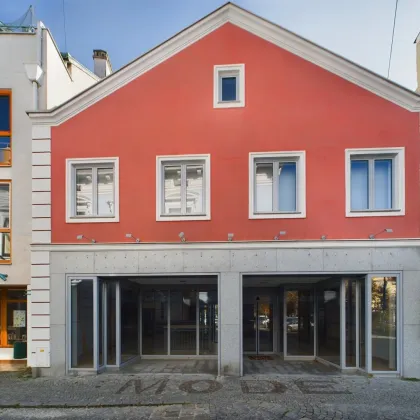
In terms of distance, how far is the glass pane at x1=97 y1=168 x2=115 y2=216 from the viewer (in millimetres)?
10164

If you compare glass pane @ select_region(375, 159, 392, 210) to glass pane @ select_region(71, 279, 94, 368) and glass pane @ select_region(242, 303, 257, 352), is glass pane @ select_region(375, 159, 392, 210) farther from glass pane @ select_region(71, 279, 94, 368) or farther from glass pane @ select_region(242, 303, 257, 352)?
glass pane @ select_region(71, 279, 94, 368)

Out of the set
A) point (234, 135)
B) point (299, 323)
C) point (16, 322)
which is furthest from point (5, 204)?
point (299, 323)

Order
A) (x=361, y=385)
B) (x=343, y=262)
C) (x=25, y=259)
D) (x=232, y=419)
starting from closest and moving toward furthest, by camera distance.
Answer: (x=232, y=419) → (x=361, y=385) → (x=343, y=262) → (x=25, y=259)

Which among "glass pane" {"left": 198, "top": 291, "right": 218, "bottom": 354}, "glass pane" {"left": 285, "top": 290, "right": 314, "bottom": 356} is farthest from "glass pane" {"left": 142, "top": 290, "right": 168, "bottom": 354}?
"glass pane" {"left": 285, "top": 290, "right": 314, "bottom": 356}

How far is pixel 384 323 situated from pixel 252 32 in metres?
8.64

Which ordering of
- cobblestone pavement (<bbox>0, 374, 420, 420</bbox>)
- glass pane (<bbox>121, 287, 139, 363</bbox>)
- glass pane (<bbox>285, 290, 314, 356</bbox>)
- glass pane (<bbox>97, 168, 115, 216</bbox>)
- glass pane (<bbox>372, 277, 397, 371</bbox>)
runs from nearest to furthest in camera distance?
cobblestone pavement (<bbox>0, 374, 420, 420</bbox>)
glass pane (<bbox>372, 277, 397, 371</bbox>)
glass pane (<bbox>97, 168, 115, 216</bbox>)
glass pane (<bbox>121, 287, 139, 363</bbox>)
glass pane (<bbox>285, 290, 314, 356</bbox>)

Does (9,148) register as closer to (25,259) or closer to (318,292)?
(25,259)

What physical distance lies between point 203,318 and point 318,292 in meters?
3.81

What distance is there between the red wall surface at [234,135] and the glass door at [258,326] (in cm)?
378

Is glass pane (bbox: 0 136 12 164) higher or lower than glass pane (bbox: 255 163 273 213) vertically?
higher

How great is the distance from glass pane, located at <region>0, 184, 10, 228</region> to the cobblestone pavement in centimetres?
462

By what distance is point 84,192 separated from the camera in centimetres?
1025

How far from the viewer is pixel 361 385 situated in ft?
28.5

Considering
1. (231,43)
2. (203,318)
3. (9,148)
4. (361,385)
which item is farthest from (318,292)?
(9,148)
